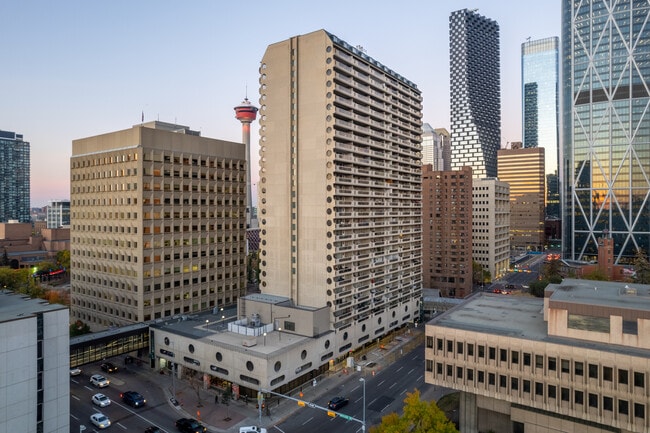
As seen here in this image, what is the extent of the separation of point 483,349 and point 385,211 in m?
46.5

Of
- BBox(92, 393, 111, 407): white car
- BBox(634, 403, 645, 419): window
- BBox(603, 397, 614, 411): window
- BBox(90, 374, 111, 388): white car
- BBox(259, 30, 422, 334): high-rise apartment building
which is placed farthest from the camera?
BBox(259, 30, 422, 334): high-rise apartment building

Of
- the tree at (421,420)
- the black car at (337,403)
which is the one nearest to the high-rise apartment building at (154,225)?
the black car at (337,403)

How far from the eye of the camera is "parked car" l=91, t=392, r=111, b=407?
62.6 meters

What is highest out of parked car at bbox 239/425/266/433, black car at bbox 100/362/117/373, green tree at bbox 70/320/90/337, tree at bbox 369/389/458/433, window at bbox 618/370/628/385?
window at bbox 618/370/628/385

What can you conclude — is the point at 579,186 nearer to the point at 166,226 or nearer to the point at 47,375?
the point at 166,226

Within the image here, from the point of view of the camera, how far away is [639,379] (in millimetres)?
44594

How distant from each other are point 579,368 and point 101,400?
64425 mm

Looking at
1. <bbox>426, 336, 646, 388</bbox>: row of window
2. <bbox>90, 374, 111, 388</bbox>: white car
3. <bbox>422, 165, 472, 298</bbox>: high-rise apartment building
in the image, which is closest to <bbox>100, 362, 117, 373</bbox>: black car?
<bbox>90, 374, 111, 388</bbox>: white car

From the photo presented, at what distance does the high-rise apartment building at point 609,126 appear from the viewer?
168 meters

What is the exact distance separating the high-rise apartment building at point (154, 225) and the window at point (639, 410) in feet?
265

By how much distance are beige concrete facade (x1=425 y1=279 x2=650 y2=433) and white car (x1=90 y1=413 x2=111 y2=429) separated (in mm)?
43380

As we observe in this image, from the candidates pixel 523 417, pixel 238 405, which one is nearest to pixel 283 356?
pixel 238 405

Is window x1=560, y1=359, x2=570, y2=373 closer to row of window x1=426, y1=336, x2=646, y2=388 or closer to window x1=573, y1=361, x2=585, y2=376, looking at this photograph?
row of window x1=426, y1=336, x2=646, y2=388

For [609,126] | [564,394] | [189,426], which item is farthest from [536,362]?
[609,126]
